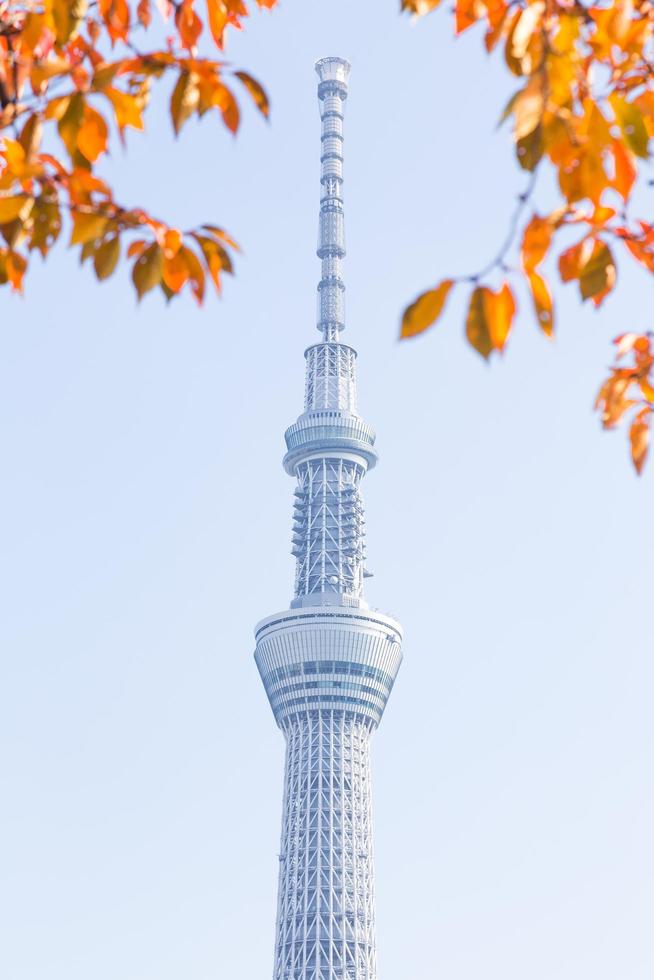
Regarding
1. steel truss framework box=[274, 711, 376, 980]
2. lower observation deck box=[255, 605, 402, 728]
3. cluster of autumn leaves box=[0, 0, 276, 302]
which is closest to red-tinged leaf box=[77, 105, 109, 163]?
cluster of autumn leaves box=[0, 0, 276, 302]

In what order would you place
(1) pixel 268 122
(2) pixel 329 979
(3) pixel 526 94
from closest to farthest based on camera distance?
(3) pixel 526 94 → (1) pixel 268 122 → (2) pixel 329 979

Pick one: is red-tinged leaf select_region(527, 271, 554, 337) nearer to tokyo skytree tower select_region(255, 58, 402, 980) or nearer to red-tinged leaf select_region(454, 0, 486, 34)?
red-tinged leaf select_region(454, 0, 486, 34)

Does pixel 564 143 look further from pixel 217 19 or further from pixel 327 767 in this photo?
pixel 327 767

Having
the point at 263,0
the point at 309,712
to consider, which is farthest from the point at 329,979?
the point at 263,0

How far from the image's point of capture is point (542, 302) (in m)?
7.10

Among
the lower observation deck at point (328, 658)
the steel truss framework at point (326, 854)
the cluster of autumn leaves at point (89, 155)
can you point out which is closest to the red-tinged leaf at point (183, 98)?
the cluster of autumn leaves at point (89, 155)

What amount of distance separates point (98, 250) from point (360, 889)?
18640cm

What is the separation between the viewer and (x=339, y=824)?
189 metres

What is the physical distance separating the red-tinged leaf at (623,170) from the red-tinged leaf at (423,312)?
3.35 feet

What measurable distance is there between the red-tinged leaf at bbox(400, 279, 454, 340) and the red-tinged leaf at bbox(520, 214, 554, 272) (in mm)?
440

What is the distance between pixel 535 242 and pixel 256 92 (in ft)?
7.56

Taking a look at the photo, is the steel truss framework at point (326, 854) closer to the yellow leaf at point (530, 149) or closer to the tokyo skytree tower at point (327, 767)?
the tokyo skytree tower at point (327, 767)

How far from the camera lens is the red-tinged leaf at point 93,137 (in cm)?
839

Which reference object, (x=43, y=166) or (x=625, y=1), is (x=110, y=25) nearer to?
(x=43, y=166)
